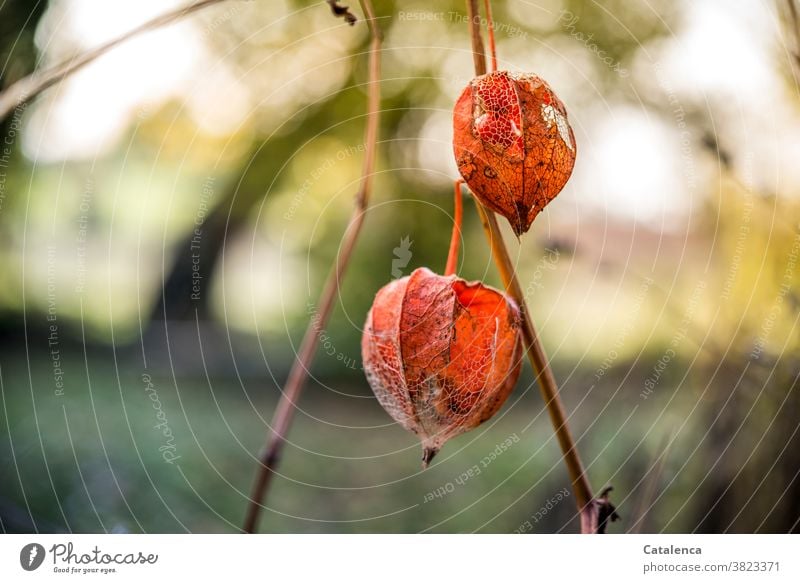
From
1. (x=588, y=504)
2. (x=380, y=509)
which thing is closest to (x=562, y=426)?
(x=588, y=504)

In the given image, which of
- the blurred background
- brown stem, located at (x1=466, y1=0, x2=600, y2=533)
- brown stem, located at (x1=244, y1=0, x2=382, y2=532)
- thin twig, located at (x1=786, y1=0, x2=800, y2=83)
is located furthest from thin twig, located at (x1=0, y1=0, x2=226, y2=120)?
thin twig, located at (x1=786, y1=0, x2=800, y2=83)

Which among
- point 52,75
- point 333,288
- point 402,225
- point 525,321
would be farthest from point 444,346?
point 402,225

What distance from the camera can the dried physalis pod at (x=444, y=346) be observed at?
0.36 m

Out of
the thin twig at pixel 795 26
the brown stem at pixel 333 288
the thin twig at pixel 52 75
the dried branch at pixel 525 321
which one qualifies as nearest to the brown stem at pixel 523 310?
the dried branch at pixel 525 321

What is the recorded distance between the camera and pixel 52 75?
0.64 metres

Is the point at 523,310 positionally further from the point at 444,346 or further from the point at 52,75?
the point at 52,75

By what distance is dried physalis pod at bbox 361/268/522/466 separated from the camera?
0.36 m

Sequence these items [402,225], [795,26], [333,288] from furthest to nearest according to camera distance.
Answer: [402,225]
[795,26]
[333,288]

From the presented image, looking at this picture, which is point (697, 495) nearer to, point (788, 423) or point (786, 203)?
point (788, 423)

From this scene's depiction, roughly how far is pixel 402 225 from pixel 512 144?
0.69m

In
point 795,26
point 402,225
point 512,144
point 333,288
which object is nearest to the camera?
point 512,144

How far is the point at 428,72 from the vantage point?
0.87 metres

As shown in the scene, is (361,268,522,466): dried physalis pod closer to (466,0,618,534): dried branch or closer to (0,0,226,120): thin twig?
(466,0,618,534): dried branch

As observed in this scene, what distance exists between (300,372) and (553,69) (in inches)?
16.9
